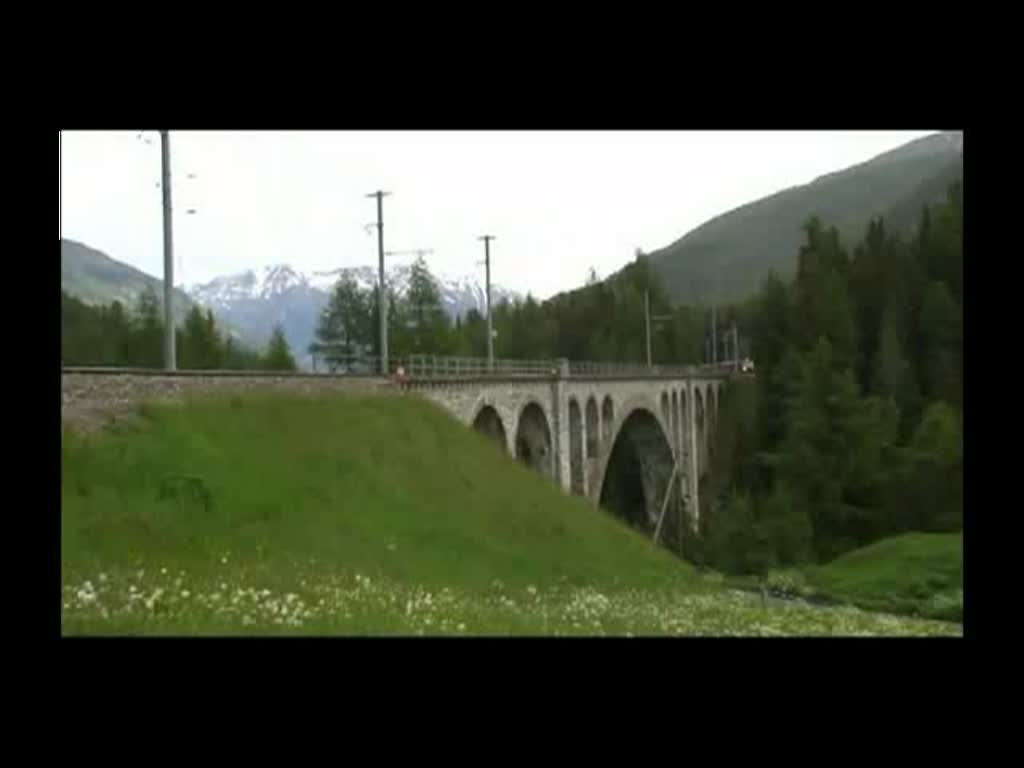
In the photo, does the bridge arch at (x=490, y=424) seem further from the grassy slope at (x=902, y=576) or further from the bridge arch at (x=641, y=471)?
the bridge arch at (x=641, y=471)

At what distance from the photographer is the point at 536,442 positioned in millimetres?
38719

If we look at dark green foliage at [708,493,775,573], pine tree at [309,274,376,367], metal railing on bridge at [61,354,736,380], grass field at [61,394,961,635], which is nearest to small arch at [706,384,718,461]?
metal railing on bridge at [61,354,736,380]

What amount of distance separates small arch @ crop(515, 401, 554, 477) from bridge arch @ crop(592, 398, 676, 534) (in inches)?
744

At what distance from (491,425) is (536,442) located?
619 cm

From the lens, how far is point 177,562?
12250 mm

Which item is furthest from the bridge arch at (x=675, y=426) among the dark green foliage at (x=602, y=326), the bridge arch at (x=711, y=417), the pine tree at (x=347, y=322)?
the pine tree at (x=347, y=322)

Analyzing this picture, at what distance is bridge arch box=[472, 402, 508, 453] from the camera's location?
3197 cm
